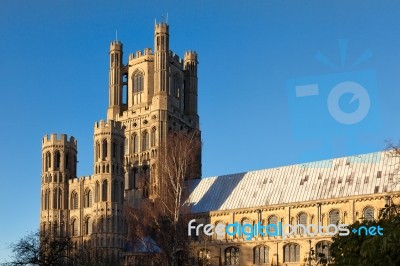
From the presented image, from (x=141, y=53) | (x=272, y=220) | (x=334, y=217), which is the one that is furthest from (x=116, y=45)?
(x=334, y=217)

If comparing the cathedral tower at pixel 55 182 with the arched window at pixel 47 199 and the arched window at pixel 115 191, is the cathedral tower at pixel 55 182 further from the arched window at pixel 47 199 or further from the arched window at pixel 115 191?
the arched window at pixel 115 191

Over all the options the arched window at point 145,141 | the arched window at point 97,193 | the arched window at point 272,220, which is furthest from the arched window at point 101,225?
the arched window at point 272,220

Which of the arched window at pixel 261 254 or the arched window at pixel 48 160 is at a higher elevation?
the arched window at pixel 48 160

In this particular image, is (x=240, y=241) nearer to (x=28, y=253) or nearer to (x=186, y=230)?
(x=186, y=230)

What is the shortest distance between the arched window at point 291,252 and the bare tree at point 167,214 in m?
11.3

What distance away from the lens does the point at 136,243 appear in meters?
63.5

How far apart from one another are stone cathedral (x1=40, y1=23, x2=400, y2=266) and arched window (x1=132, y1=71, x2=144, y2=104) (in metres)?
0.19

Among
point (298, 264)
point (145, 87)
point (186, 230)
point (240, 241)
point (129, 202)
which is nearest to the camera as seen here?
point (186, 230)

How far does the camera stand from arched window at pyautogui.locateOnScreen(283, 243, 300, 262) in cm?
6806

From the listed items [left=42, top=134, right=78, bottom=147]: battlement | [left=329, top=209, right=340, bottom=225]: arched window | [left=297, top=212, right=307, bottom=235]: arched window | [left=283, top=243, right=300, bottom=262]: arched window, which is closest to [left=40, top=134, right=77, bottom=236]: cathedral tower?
[left=42, top=134, right=78, bottom=147]: battlement

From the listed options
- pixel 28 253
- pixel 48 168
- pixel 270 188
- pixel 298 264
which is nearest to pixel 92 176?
pixel 48 168

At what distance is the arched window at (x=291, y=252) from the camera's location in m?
68.1

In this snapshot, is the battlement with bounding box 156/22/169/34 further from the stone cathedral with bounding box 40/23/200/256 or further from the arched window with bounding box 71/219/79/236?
the arched window with bounding box 71/219/79/236

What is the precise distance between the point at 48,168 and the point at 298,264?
33106 millimetres
